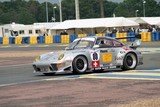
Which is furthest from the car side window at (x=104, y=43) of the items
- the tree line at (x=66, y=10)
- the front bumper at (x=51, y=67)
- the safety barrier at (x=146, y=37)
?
the tree line at (x=66, y=10)

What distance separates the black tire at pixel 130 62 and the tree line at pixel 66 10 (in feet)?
402

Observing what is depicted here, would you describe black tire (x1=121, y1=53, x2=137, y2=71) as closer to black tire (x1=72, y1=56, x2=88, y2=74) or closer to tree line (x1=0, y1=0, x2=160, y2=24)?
black tire (x1=72, y1=56, x2=88, y2=74)

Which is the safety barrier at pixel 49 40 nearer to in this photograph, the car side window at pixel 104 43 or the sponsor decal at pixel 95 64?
the car side window at pixel 104 43

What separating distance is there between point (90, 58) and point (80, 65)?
41 centimetres

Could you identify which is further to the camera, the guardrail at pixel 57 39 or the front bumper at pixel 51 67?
the guardrail at pixel 57 39

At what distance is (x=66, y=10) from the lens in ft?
538

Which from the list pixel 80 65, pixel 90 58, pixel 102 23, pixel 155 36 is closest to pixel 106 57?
pixel 90 58

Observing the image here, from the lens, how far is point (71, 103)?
1067 cm

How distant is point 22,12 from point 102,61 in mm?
130538

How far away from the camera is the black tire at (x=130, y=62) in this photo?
18.6 meters

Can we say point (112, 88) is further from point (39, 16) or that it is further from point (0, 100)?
point (39, 16)

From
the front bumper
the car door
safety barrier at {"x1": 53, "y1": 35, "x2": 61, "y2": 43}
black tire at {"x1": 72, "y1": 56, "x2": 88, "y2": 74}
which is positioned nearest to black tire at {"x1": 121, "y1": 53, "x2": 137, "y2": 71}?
the car door

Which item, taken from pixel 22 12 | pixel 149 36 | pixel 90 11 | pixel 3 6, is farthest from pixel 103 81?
pixel 3 6

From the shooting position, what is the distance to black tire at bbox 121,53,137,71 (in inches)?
732
